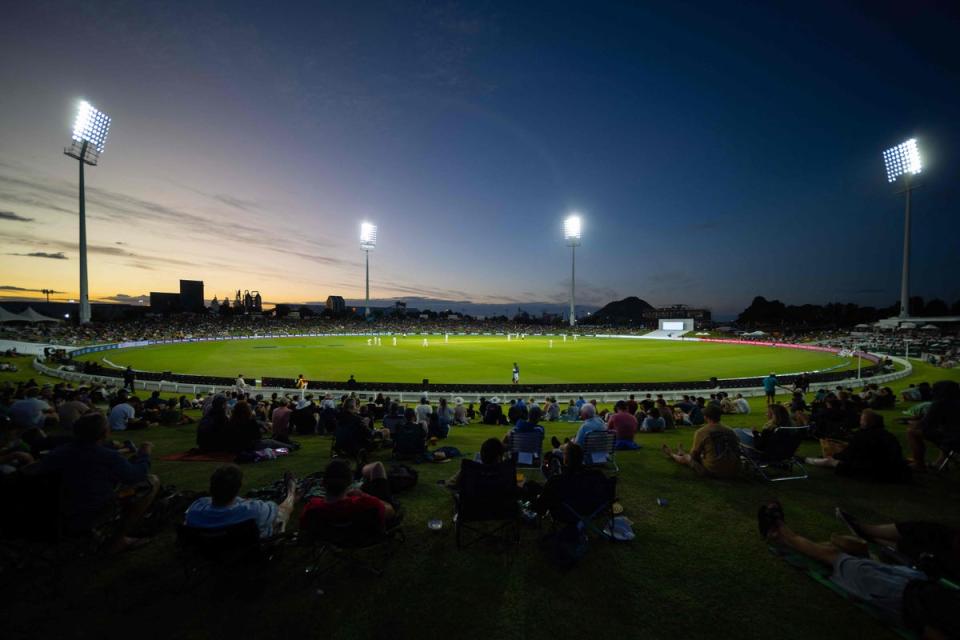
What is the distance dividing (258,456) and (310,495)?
10.5 ft

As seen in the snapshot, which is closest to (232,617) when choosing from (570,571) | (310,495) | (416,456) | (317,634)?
(317,634)

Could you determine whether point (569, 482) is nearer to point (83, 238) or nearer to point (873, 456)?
point (873, 456)

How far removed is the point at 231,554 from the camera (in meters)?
4.03

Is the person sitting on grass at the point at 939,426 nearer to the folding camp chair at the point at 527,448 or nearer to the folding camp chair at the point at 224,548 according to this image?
the folding camp chair at the point at 527,448

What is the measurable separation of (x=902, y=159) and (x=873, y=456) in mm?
76708

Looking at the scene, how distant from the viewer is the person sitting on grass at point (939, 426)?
7.30 metres

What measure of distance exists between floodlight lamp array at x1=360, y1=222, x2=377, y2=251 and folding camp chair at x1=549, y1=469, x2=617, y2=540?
4127 inches

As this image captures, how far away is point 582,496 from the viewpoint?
4.92m

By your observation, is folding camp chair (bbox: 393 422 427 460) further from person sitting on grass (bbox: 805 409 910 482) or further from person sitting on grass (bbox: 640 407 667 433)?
person sitting on grass (bbox: 805 409 910 482)

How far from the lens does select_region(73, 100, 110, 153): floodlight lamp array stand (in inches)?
2120

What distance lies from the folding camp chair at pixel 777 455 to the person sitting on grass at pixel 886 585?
2724mm

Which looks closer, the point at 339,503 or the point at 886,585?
the point at 886,585

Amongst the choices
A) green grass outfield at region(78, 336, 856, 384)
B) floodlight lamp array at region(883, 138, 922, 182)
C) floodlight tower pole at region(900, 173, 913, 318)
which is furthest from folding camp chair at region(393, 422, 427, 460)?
floodlight tower pole at region(900, 173, 913, 318)

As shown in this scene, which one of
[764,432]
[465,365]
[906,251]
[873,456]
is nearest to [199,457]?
[764,432]
